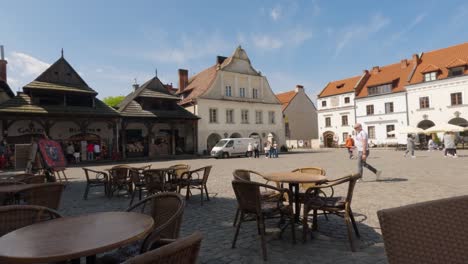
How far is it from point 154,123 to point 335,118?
91.6ft

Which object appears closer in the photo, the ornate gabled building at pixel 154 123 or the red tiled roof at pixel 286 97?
the ornate gabled building at pixel 154 123

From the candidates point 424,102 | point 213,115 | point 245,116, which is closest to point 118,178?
point 213,115

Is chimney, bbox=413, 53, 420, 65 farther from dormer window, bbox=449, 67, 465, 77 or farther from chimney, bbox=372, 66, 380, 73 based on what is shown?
dormer window, bbox=449, 67, 465, 77

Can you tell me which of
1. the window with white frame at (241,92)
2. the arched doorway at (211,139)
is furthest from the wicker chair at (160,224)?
the window with white frame at (241,92)

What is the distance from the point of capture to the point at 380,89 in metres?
39.1

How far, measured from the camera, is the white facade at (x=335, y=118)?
42031 millimetres

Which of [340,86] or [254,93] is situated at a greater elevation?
[340,86]

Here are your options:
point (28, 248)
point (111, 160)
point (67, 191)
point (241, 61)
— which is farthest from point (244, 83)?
point (28, 248)

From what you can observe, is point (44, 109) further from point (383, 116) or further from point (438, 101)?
point (438, 101)

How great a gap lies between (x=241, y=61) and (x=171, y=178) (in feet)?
93.2

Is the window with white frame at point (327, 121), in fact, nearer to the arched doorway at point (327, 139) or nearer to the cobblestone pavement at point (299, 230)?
the arched doorway at point (327, 139)

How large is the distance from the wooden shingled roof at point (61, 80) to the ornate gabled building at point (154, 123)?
3848 millimetres

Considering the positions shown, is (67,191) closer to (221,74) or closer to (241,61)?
(221,74)

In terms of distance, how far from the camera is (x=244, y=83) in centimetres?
3472
